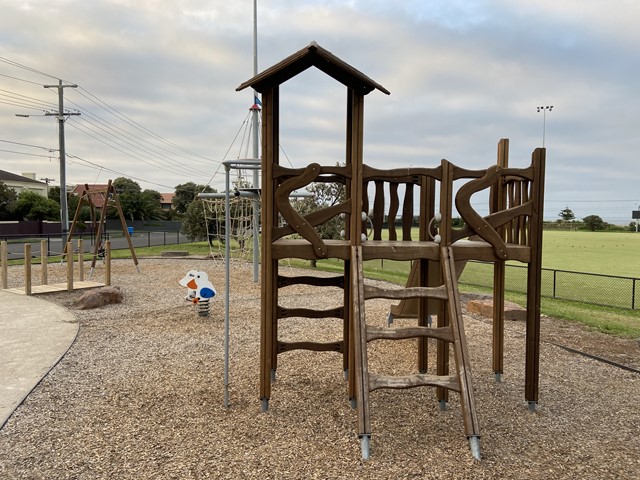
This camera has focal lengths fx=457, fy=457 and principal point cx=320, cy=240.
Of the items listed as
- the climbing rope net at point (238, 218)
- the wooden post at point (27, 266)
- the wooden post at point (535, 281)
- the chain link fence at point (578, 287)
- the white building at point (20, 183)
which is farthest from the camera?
the white building at point (20, 183)

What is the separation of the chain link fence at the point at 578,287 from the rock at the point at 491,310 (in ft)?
8.90

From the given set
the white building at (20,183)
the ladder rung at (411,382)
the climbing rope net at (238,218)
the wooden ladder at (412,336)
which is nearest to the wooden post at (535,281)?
the wooden ladder at (412,336)

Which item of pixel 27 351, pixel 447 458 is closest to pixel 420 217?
pixel 447 458

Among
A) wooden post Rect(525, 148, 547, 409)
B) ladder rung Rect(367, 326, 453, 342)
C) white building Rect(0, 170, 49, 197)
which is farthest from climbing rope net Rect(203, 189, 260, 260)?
white building Rect(0, 170, 49, 197)

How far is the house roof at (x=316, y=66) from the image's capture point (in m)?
3.90

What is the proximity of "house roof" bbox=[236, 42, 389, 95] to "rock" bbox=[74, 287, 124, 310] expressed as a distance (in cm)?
707

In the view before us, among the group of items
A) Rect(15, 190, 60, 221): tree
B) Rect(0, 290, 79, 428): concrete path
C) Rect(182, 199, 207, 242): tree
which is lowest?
Rect(0, 290, 79, 428): concrete path

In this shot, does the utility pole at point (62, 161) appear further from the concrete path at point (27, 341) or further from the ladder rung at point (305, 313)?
the ladder rung at point (305, 313)

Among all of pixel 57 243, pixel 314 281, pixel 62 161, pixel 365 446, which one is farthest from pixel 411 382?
pixel 57 243

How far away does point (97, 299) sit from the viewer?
31.1 ft

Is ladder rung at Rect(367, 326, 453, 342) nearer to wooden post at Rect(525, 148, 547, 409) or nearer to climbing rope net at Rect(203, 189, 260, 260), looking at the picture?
wooden post at Rect(525, 148, 547, 409)

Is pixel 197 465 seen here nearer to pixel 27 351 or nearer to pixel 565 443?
pixel 565 443

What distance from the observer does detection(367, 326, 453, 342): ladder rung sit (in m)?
3.68

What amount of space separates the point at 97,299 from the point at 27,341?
2.72m
